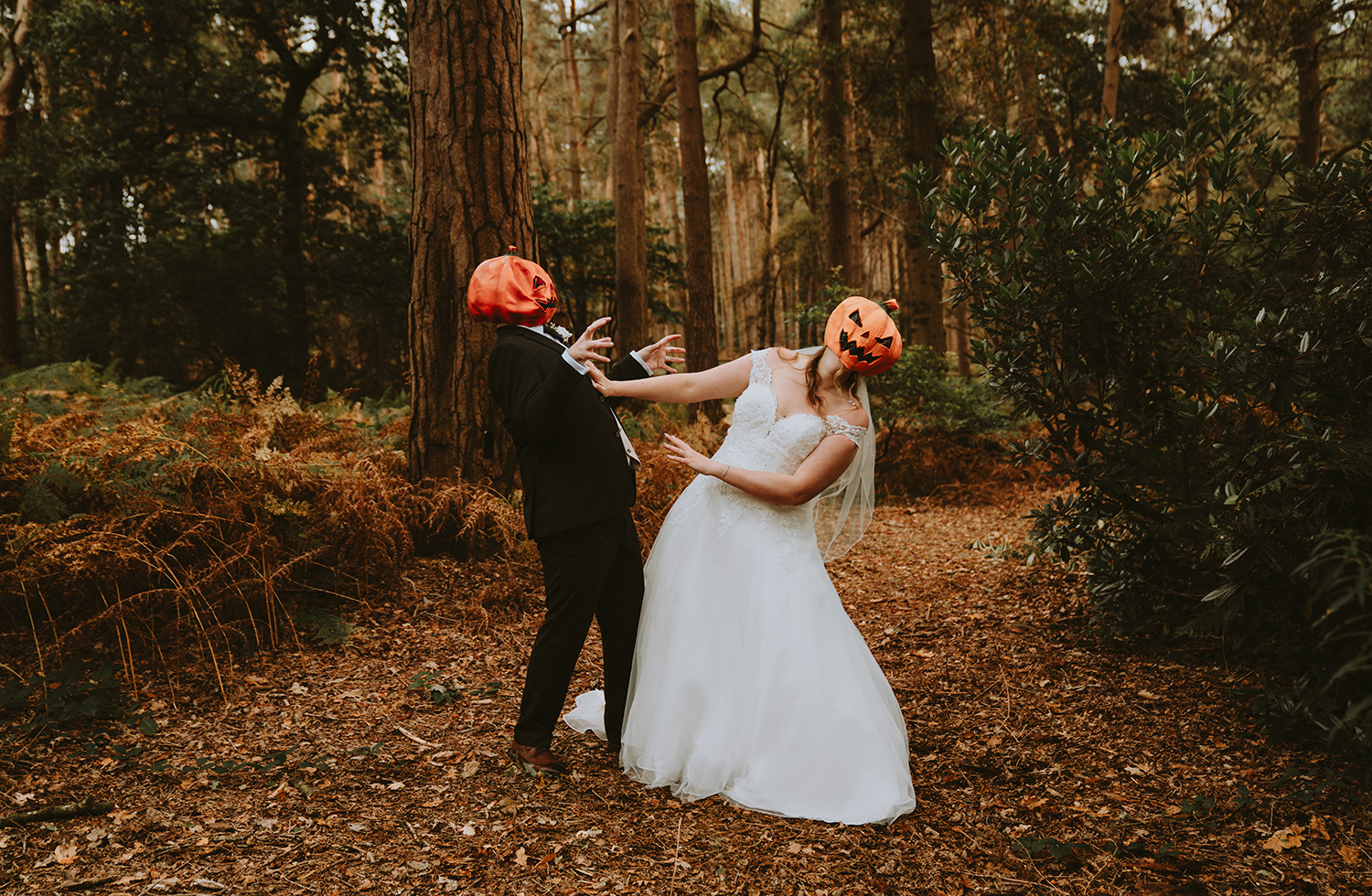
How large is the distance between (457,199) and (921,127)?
324 inches

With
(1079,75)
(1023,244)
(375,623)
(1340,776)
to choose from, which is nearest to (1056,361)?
(1023,244)

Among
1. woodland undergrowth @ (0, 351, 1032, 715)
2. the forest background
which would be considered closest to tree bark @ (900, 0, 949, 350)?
the forest background

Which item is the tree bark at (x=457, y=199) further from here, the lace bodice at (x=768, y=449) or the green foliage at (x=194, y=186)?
the green foliage at (x=194, y=186)

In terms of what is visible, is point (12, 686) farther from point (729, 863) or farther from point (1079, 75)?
point (1079, 75)

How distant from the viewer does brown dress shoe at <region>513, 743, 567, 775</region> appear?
3.37 m

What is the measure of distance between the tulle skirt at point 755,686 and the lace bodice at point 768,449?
15mm

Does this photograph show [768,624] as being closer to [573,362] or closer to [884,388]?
[573,362]

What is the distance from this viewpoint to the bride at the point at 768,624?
122 inches

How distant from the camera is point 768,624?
3.30m

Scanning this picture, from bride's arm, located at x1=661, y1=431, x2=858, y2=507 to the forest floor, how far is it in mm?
1282

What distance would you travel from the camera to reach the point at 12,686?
11.9 ft

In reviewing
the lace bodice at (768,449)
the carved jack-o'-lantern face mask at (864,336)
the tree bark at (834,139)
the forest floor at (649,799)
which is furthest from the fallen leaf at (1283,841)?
the tree bark at (834,139)

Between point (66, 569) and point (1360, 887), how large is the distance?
18.2 feet

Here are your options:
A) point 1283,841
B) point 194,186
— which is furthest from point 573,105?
point 1283,841
